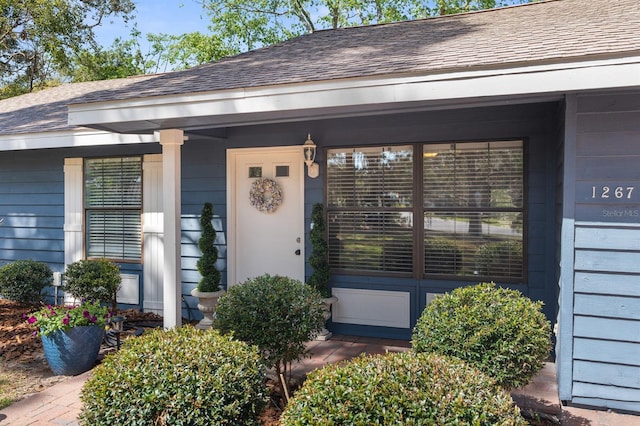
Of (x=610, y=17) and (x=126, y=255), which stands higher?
(x=610, y=17)

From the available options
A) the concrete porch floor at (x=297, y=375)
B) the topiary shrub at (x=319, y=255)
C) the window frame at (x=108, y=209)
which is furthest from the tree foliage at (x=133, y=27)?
the concrete porch floor at (x=297, y=375)

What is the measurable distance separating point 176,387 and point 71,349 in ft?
7.47

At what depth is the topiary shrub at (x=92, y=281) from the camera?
5.52 m

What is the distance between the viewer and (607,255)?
325 cm

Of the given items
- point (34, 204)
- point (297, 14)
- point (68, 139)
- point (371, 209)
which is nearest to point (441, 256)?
point (371, 209)

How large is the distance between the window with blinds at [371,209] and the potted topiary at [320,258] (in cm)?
13

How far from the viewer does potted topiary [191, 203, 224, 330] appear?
5.30 m

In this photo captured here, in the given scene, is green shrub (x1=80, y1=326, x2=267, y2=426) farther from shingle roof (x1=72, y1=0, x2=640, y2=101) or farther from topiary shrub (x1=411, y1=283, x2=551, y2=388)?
shingle roof (x1=72, y1=0, x2=640, y2=101)

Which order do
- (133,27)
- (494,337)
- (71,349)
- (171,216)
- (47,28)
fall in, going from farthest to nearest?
1. (133,27)
2. (47,28)
3. (171,216)
4. (71,349)
5. (494,337)

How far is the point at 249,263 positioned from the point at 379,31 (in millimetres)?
3223

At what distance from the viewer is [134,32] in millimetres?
18781

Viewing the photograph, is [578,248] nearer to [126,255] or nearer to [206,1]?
[126,255]

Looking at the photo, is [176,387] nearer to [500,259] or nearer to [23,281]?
[500,259]

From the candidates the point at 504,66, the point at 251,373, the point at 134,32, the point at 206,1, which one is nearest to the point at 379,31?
the point at 504,66
